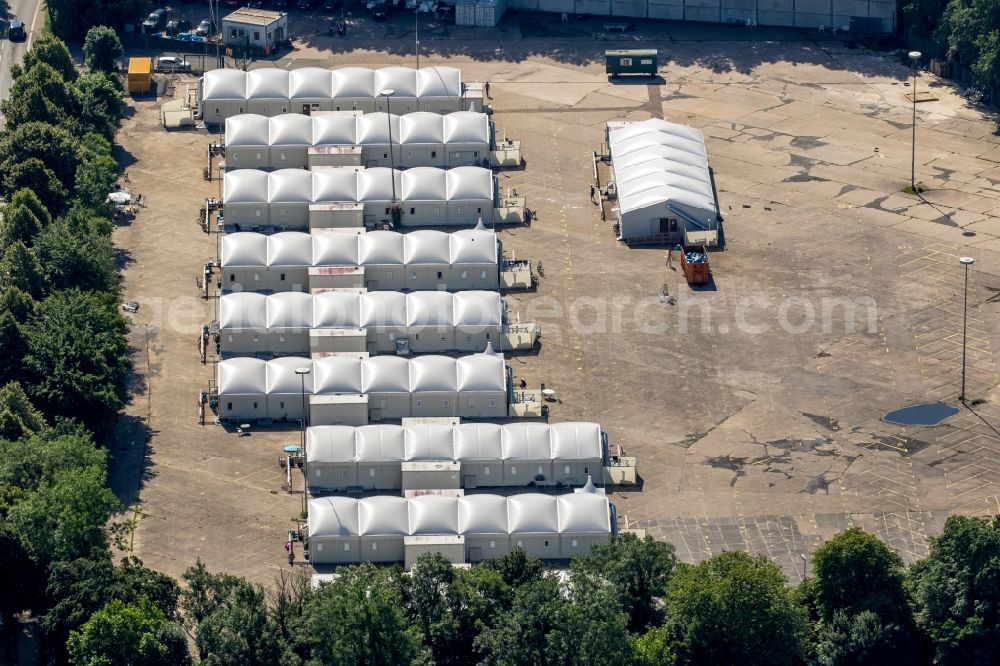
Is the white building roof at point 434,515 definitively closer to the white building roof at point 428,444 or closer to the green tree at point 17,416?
the white building roof at point 428,444

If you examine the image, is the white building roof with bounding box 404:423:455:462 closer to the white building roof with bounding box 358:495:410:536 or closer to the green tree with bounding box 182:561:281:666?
the white building roof with bounding box 358:495:410:536

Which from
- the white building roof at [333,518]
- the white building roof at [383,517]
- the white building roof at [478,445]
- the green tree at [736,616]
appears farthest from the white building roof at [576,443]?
the green tree at [736,616]

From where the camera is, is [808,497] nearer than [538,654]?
No

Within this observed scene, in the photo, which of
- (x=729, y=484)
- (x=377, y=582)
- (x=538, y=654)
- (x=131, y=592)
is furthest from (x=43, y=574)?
(x=729, y=484)

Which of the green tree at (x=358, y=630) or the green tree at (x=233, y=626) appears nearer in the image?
the green tree at (x=358, y=630)

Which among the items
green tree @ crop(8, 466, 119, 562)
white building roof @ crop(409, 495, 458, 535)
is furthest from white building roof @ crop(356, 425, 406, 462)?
green tree @ crop(8, 466, 119, 562)

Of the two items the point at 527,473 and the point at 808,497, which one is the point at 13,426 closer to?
the point at 527,473
